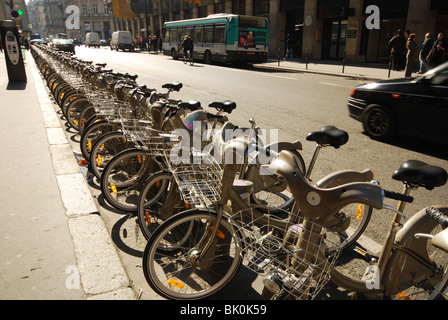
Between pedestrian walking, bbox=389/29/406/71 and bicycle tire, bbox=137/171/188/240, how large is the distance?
17.1 m

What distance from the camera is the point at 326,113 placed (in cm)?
885

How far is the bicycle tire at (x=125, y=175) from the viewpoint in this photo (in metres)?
3.73

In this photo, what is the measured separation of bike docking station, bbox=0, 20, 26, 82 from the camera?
43.9 ft

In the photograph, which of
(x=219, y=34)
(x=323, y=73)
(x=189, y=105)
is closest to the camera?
(x=189, y=105)

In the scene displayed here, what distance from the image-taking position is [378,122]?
261 inches

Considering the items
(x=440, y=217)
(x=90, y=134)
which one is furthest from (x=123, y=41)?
(x=440, y=217)

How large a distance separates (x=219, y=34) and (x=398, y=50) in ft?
36.1

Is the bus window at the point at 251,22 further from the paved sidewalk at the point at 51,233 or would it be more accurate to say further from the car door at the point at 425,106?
the paved sidewalk at the point at 51,233

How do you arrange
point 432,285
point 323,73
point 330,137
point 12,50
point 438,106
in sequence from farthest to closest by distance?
point 323,73 < point 12,50 < point 438,106 < point 330,137 < point 432,285

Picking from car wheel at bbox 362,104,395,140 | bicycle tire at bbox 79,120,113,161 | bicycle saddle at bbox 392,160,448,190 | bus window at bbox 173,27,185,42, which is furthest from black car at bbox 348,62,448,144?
bus window at bbox 173,27,185,42

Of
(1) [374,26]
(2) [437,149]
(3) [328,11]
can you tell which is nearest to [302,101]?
(2) [437,149]

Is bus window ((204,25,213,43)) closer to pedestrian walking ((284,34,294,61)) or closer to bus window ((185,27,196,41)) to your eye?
bus window ((185,27,196,41))

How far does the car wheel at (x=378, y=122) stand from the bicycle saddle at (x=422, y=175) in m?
4.67

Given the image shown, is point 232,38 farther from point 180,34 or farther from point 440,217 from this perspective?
point 440,217
